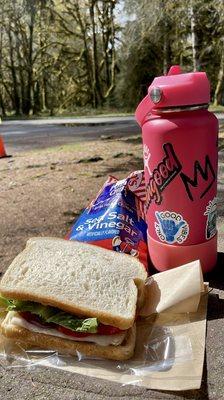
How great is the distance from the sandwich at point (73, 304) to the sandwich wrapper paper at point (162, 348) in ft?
0.16

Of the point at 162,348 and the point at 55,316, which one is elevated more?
the point at 55,316

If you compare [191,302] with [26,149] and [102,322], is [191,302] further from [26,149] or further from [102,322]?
[26,149]

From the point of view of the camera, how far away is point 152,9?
11.8 metres

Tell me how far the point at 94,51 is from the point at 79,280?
27626 mm

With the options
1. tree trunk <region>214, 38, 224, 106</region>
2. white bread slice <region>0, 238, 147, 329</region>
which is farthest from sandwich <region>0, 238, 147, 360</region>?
tree trunk <region>214, 38, 224, 106</region>

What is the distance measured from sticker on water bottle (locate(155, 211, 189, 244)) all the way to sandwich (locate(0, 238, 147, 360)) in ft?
1.04

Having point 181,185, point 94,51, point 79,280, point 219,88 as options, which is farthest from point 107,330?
point 94,51

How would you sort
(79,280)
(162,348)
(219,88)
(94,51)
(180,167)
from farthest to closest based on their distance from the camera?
(94,51), (219,88), (180,167), (79,280), (162,348)

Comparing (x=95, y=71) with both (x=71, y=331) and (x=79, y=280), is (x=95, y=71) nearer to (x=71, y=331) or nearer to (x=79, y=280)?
(x=79, y=280)

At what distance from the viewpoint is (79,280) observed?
6.57ft

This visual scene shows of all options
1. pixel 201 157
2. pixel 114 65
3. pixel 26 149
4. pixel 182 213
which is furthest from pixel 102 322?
pixel 114 65

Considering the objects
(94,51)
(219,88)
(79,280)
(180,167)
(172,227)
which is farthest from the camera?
(94,51)

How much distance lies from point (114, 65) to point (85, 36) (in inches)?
103

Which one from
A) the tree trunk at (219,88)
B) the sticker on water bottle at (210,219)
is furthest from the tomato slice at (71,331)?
the tree trunk at (219,88)
